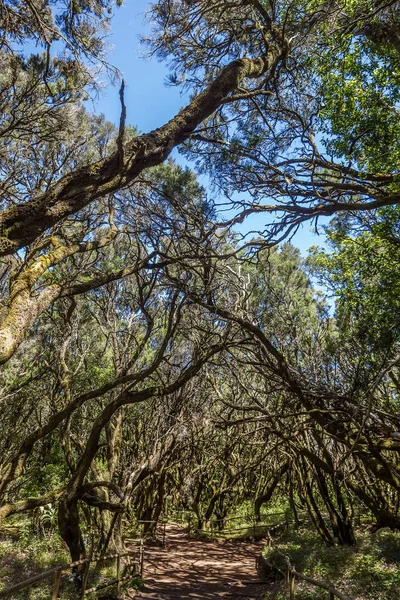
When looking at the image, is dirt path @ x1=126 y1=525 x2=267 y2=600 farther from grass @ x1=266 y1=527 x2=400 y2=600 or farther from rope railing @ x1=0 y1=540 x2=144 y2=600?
grass @ x1=266 y1=527 x2=400 y2=600

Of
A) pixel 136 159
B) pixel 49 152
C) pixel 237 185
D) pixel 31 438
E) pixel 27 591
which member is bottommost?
pixel 27 591

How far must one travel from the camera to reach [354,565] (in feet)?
27.5

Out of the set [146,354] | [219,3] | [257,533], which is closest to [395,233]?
[219,3]

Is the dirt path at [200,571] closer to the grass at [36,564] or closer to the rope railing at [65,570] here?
the rope railing at [65,570]

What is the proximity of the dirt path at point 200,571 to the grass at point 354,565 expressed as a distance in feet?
3.63

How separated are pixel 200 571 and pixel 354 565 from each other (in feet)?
15.6

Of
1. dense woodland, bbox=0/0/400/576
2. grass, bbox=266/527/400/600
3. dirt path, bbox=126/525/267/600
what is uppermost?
dense woodland, bbox=0/0/400/576

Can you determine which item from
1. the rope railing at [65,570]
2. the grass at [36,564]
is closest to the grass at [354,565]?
the rope railing at [65,570]

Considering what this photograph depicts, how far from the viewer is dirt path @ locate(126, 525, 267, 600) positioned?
30.3 feet

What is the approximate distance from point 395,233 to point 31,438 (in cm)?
744

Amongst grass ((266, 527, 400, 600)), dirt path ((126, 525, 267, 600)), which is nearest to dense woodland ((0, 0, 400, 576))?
grass ((266, 527, 400, 600))

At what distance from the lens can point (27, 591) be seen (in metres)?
8.95

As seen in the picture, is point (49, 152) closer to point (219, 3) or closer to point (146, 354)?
point (219, 3)

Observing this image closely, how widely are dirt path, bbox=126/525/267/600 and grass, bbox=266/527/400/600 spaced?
3.63 ft
